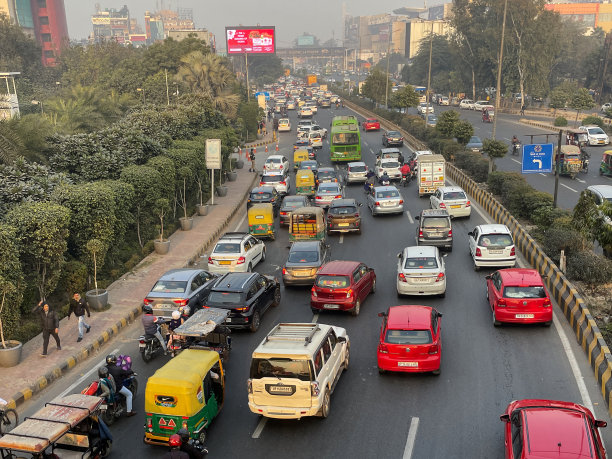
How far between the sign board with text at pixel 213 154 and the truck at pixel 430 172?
36.6 ft

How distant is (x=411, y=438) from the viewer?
39.5 feet

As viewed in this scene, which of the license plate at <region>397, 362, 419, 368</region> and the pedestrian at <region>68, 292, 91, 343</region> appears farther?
the pedestrian at <region>68, 292, 91, 343</region>

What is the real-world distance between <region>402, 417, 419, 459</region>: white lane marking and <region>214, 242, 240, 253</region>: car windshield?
1182 centimetres

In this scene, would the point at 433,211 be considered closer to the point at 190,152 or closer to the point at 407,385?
the point at 407,385

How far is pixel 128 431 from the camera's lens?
42.1 feet

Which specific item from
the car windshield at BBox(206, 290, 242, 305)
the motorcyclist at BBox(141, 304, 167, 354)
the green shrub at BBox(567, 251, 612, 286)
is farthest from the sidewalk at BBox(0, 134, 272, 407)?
the green shrub at BBox(567, 251, 612, 286)

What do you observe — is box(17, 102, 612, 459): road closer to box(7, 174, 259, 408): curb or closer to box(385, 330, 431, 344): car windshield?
box(7, 174, 259, 408): curb

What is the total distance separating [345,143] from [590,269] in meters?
29.5

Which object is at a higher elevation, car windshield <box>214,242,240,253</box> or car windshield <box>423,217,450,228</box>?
car windshield <box>423,217,450,228</box>

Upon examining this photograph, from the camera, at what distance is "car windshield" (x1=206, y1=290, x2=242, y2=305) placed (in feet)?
58.1

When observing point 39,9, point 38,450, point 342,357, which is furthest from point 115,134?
point 39,9

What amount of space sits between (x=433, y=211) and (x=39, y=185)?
14.8 m

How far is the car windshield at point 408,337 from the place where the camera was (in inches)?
564

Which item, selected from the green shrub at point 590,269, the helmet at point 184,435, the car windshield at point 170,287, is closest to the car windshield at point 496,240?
the green shrub at point 590,269
